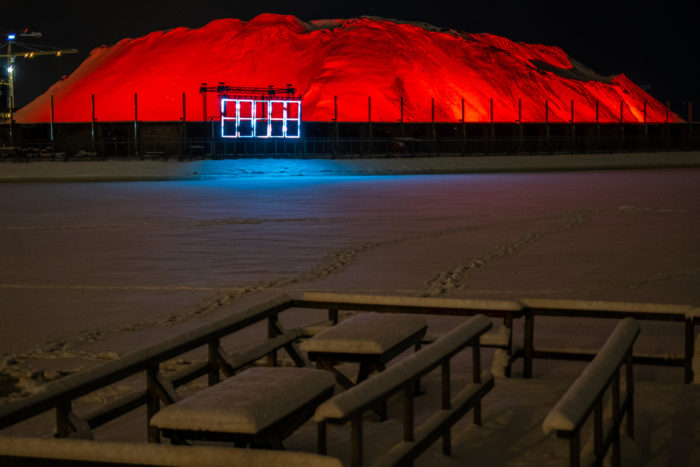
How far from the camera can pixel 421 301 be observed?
21.2 ft

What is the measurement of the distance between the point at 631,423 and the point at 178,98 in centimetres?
10661

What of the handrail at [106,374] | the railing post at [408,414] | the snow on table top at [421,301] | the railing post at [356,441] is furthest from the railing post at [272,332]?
the railing post at [356,441]

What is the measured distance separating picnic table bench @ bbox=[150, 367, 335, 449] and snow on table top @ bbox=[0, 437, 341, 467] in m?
0.79

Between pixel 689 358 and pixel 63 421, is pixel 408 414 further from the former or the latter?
pixel 689 358

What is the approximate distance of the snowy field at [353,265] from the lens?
7035 millimetres

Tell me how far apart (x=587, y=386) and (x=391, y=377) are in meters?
0.82

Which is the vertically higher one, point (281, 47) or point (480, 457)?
point (281, 47)

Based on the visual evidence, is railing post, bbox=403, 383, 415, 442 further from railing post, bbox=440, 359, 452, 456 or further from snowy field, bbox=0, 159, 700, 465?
snowy field, bbox=0, 159, 700, 465

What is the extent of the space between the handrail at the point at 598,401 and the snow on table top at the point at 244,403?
1.11m

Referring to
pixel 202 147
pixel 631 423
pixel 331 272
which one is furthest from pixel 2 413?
pixel 202 147

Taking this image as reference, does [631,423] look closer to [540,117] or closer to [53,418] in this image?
[53,418]

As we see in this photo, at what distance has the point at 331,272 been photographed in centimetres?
1270

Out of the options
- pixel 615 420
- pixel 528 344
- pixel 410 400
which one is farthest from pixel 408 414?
pixel 528 344

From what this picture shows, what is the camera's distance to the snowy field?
277 inches
